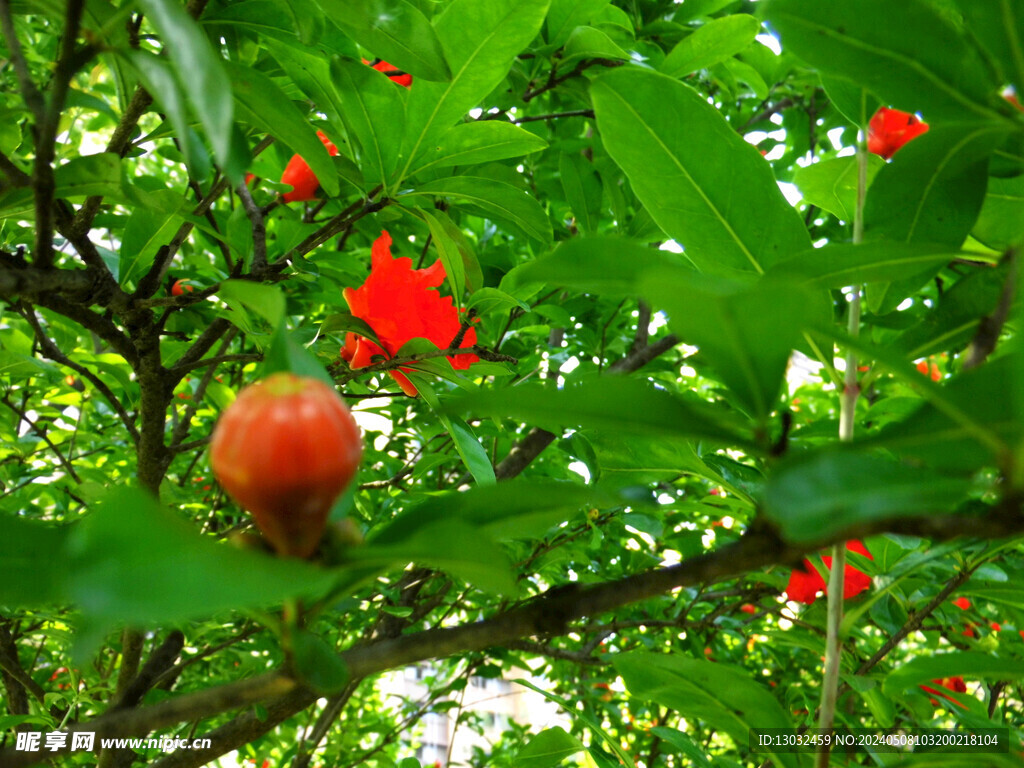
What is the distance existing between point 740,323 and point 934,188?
267 millimetres

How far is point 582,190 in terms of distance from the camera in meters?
1.25

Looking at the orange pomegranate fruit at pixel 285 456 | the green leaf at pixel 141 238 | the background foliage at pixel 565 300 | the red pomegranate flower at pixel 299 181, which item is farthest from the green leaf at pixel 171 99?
the red pomegranate flower at pixel 299 181

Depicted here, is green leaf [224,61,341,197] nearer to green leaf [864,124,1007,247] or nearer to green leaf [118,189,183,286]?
green leaf [118,189,183,286]

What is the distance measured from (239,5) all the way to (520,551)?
3.39 feet

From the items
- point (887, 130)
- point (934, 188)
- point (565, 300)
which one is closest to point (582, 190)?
point (565, 300)

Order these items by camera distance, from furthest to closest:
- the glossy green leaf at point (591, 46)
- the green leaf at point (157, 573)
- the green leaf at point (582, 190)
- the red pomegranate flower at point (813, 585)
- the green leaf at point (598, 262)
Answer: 1. the green leaf at point (582, 190)
2. the red pomegranate flower at point (813, 585)
3. the glossy green leaf at point (591, 46)
4. the green leaf at point (598, 262)
5. the green leaf at point (157, 573)

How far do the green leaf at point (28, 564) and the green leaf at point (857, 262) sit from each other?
372 mm

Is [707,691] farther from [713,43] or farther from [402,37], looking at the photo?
[713,43]

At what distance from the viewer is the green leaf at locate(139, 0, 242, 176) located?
32 centimetres

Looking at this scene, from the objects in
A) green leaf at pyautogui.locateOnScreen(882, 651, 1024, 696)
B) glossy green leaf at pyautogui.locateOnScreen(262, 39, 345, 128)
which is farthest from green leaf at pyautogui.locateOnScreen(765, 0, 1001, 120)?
glossy green leaf at pyautogui.locateOnScreen(262, 39, 345, 128)

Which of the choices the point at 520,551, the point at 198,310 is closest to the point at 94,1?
the point at 198,310

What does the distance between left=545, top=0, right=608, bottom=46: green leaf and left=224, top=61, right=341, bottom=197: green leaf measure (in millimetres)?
478

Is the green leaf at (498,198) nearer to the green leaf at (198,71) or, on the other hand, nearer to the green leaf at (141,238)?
the green leaf at (141,238)

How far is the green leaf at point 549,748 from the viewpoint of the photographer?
760mm
